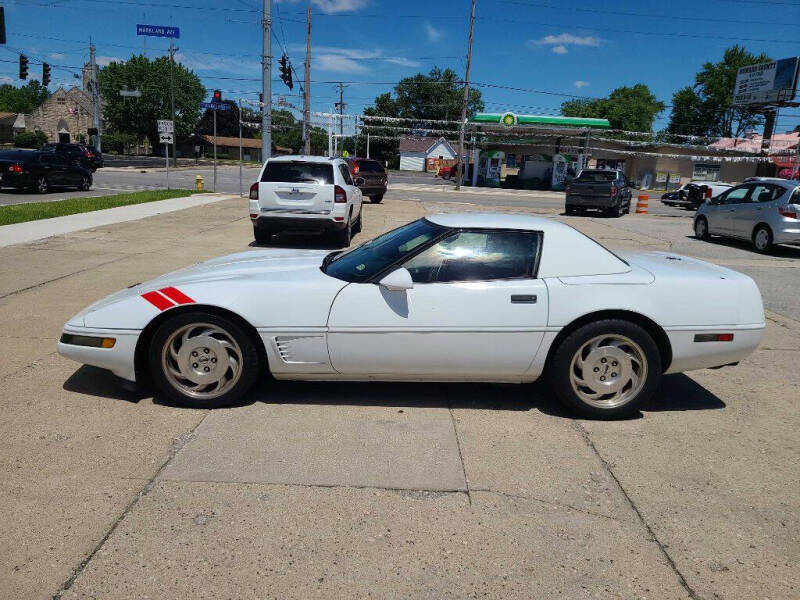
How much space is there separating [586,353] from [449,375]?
35.9 inches

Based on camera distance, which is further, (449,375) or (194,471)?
(449,375)

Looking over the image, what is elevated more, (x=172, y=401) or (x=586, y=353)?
(x=586, y=353)

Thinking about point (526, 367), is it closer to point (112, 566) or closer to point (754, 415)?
point (754, 415)

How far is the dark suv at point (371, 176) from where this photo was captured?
2419 centimetres

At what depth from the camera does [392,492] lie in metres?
3.14

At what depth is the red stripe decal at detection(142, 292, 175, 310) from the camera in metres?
3.95

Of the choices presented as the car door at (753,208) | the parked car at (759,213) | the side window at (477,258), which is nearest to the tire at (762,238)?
the parked car at (759,213)

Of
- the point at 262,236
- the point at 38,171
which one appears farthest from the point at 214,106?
the point at 262,236

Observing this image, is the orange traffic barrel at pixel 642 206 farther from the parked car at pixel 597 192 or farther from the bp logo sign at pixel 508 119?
the bp logo sign at pixel 508 119

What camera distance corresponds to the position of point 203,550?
2.62m

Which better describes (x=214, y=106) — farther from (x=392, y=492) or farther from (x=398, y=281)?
(x=392, y=492)

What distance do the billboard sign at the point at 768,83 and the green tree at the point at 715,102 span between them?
121 ft

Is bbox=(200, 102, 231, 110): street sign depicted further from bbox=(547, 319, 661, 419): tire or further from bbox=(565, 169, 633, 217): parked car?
bbox=(547, 319, 661, 419): tire

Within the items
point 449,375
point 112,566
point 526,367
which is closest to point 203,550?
point 112,566
